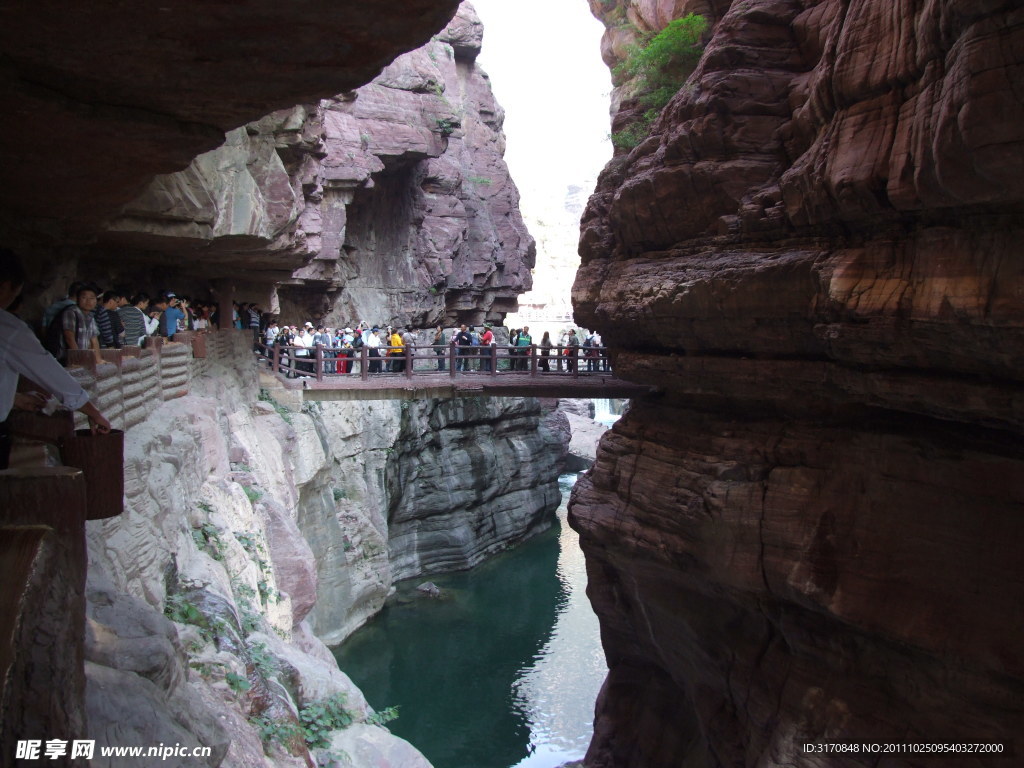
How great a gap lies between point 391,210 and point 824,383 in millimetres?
23361

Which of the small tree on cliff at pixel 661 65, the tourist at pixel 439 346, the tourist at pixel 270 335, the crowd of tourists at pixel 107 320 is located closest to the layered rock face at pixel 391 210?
the crowd of tourists at pixel 107 320

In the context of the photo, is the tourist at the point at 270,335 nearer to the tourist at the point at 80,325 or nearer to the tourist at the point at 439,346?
the tourist at the point at 439,346

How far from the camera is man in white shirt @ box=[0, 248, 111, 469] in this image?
3060 mm

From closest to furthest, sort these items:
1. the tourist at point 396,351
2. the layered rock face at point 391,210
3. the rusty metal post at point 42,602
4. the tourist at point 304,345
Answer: the rusty metal post at point 42,602 → the layered rock face at point 391,210 → the tourist at point 396,351 → the tourist at point 304,345

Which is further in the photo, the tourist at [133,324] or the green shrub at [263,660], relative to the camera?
the tourist at [133,324]

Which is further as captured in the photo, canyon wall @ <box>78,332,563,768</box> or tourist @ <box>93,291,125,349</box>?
tourist @ <box>93,291,125,349</box>

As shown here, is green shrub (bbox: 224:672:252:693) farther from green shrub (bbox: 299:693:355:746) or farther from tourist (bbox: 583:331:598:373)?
Answer: tourist (bbox: 583:331:598:373)

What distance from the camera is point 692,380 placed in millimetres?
9828

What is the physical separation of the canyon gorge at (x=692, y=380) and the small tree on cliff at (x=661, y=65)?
1.03ft

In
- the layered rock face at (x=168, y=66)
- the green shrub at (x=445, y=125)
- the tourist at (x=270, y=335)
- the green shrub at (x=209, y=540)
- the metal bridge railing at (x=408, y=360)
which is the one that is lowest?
the green shrub at (x=209, y=540)

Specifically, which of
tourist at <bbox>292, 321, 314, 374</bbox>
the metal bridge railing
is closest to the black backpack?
the metal bridge railing

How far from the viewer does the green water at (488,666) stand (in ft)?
51.1

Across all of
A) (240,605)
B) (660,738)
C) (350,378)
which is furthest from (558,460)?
(240,605)

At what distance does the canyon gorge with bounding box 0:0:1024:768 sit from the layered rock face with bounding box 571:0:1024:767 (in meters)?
0.04
